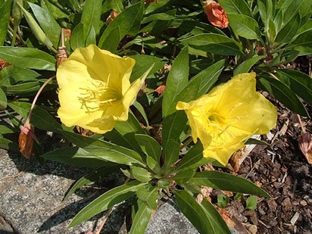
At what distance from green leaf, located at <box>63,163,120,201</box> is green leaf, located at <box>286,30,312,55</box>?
93cm

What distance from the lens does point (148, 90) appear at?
2.18m

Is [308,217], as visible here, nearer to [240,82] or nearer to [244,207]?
[244,207]

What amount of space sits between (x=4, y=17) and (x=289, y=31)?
119 cm

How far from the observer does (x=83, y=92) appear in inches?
67.4

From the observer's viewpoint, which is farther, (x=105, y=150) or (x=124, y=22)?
(x=124, y=22)

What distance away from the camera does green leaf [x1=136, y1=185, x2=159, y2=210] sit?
69.6 inches

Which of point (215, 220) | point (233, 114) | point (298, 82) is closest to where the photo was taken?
point (233, 114)

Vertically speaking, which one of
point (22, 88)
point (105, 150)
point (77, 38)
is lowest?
point (105, 150)

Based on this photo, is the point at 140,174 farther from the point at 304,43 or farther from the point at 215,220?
the point at 304,43

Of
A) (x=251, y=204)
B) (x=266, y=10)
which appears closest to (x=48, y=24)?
(x=266, y=10)

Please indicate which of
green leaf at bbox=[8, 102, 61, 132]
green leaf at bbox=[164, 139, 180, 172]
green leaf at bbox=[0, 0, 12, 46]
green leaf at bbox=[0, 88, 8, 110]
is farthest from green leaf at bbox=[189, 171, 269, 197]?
green leaf at bbox=[0, 0, 12, 46]

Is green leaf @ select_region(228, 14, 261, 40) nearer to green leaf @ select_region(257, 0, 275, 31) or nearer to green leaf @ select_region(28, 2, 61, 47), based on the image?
green leaf @ select_region(257, 0, 275, 31)

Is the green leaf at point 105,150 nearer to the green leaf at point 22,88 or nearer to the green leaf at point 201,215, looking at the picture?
the green leaf at point 201,215

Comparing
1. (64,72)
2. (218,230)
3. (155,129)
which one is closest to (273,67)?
(155,129)
